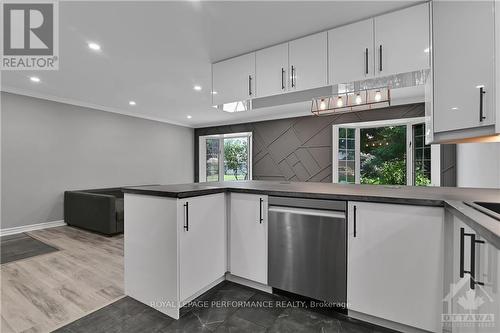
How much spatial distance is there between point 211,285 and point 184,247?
58 cm

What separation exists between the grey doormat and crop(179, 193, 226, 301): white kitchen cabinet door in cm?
258

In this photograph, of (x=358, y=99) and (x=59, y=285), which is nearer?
(x=59, y=285)

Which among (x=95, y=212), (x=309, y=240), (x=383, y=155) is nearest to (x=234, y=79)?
(x=309, y=240)

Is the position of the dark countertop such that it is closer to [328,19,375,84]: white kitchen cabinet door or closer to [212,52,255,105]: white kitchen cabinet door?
[328,19,375,84]: white kitchen cabinet door

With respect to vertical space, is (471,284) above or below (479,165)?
below

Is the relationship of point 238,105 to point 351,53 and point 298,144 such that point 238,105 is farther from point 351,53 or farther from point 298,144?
point 298,144

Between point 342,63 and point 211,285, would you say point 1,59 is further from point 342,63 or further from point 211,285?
point 342,63

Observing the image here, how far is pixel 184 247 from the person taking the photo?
171 cm

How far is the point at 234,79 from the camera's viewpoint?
2713 millimetres

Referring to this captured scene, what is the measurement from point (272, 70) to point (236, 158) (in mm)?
4628

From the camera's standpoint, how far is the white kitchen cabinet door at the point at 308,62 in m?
2.18

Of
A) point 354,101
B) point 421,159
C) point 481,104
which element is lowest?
point 421,159

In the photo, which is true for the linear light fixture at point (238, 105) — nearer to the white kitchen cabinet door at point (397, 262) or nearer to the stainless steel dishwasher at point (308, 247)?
the stainless steel dishwasher at point (308, 247)

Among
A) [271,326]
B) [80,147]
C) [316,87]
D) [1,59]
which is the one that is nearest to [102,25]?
[1,59]
